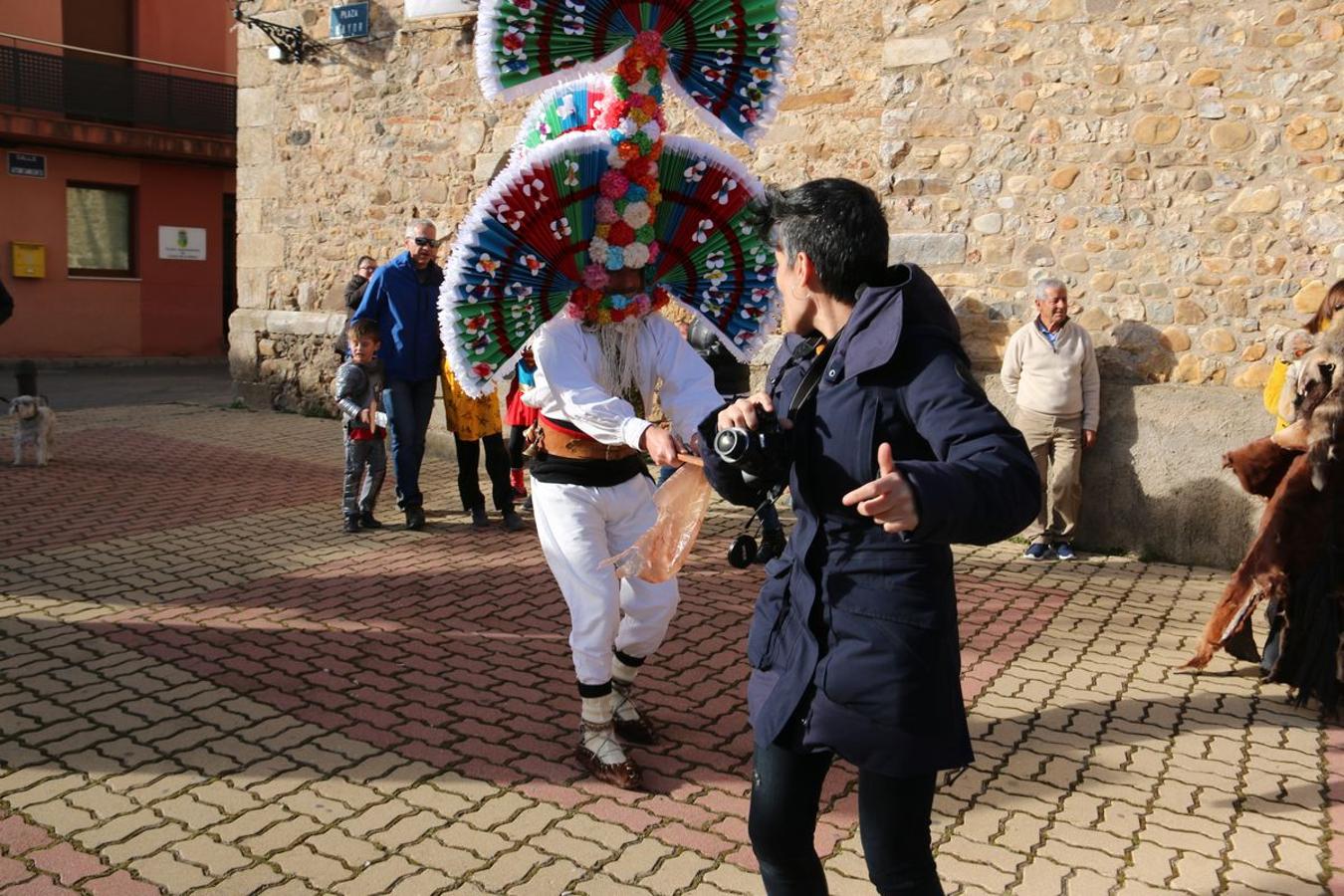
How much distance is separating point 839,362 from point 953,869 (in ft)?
6.07

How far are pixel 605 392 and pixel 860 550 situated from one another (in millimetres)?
1751

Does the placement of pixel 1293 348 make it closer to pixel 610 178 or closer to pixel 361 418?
pixel 610 178

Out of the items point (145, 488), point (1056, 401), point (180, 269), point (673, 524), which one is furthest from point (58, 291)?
point (673, 524)

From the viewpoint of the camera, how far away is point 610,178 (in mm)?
3850

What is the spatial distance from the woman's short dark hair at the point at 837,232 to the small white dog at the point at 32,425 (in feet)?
28.9

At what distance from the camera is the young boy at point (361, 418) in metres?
7.55

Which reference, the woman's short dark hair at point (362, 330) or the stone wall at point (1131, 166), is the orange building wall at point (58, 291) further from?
the stone wall at point (1131, 166)

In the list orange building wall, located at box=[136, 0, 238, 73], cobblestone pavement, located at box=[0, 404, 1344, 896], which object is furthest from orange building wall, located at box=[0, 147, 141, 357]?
cobblestone pavement, located at box=[0, 404, 1344, 896]

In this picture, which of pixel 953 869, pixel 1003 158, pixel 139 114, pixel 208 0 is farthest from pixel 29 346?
pixel 953 869

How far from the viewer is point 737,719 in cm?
458

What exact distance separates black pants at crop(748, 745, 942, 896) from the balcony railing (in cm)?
2158

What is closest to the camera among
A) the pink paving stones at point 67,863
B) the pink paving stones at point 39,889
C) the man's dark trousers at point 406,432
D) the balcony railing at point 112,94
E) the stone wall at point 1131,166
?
the pink paving stones at point 39,889

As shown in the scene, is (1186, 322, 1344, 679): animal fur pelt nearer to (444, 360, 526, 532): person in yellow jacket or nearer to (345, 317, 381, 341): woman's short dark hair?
(444, 360, 526, 532): person in yellow jacket

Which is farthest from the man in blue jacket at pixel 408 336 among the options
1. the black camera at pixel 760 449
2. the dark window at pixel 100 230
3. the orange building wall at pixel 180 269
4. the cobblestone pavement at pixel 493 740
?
the orange building wall at pixel 180 269
